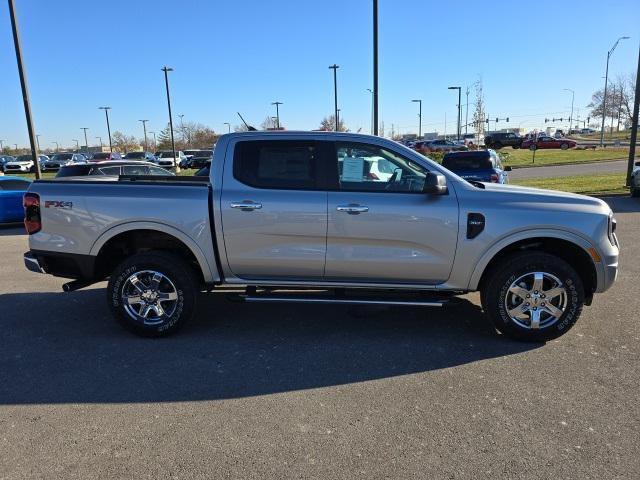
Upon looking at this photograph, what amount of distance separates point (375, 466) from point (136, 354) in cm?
251

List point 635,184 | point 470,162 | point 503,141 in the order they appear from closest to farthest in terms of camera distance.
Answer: point 470,162 → point 635,184 → point 503,141

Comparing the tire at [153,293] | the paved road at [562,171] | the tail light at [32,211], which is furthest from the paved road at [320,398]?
the paved road at [562,171]

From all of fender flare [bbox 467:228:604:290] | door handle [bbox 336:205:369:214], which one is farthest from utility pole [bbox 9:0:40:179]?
fender flare [bbox 467:228:604:290]

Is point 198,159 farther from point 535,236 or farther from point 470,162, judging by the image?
point 535,236

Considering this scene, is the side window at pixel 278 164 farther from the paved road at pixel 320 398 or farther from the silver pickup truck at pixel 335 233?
the paved road at pixel 320 398

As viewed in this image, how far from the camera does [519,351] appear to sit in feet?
14.5

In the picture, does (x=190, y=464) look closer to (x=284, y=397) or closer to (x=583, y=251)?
(x=284, y=397)

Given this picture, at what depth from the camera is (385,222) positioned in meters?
4.46

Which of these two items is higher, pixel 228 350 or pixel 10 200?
pixel 10 200

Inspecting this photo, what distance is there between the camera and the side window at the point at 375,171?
4578 mm

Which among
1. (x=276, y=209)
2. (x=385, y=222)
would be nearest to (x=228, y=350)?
(x=276, y=209)

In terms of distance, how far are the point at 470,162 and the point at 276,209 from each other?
10707mm

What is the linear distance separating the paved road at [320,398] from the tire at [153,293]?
0.18 m

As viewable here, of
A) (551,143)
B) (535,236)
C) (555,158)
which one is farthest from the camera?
(551,143)
